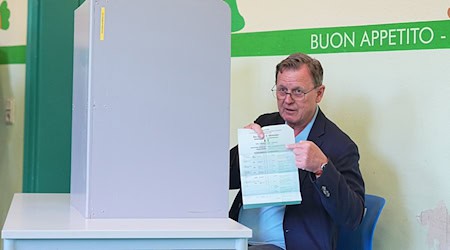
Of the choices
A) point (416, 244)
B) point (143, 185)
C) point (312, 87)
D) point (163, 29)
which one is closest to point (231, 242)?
point (143, 185)

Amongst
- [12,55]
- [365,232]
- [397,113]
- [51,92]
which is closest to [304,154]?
[365,232]

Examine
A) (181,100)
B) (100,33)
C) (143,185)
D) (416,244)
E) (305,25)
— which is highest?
(305,25)

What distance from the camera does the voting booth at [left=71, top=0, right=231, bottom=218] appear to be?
1866 millimetres

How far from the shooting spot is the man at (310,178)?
221 cm

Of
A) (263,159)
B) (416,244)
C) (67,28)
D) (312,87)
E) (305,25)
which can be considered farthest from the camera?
(67,28)

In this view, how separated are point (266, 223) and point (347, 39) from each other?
3.17ft

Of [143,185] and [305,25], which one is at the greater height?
[305,25]

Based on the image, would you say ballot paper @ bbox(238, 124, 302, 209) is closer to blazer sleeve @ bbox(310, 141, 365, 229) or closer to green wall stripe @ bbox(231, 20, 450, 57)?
blazer sleeve @ bbox(310, 141, 365, 229)

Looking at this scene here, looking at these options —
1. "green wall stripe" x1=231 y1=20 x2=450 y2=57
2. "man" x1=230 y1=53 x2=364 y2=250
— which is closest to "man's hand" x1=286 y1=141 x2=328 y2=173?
"man" x1=230 y1=53 x2=364 y2=250

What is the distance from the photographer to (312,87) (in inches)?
101

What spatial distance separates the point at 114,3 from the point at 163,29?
161 mm

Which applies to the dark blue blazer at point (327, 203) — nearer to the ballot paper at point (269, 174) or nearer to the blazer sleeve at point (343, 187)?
the blazer sleeve at point (343, 187)

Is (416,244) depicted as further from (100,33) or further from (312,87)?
(100,33)

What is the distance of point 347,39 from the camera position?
9.65 ft
